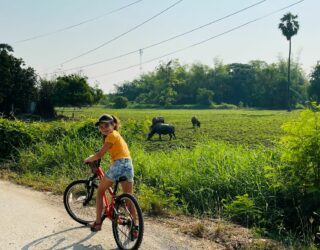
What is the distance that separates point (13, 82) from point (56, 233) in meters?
34.5

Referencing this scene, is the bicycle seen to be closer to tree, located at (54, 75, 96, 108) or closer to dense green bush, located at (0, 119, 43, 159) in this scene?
dense green bush, located at (0, 119, 43, 159)

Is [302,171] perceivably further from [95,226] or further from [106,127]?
[95,226]

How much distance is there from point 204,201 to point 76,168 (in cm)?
414

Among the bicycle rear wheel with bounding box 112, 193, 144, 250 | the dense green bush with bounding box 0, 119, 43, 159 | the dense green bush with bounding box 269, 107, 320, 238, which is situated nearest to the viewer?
the bicycle rear wheel with bounding box 112, 193, 144, 250

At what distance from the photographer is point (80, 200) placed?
277 inches

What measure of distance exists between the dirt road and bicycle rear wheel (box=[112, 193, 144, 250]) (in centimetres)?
24

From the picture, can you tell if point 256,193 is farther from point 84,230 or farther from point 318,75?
point 318,75

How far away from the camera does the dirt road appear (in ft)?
19.0

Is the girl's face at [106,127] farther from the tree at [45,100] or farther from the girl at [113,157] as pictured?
the tree at [45,100]

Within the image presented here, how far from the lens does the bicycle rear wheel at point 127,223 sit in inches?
212

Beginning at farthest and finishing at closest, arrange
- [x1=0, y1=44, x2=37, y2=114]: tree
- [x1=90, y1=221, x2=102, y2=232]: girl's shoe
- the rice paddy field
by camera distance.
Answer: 1. [x1=0, y1=44, x2=37, y2=114]: tree
2. the rice paddy field
3. [x1=90, y1=221, x2=102, y2=232]: girl's shoe

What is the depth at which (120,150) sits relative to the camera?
596 cm

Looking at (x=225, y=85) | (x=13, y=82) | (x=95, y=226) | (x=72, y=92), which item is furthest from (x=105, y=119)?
(x=225, y=85)

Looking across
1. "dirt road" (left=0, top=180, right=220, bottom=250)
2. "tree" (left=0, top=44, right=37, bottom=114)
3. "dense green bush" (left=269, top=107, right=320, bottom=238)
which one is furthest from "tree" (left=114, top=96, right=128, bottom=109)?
"dense green bush" (left=269, top=107, right=320, bottom=238)
